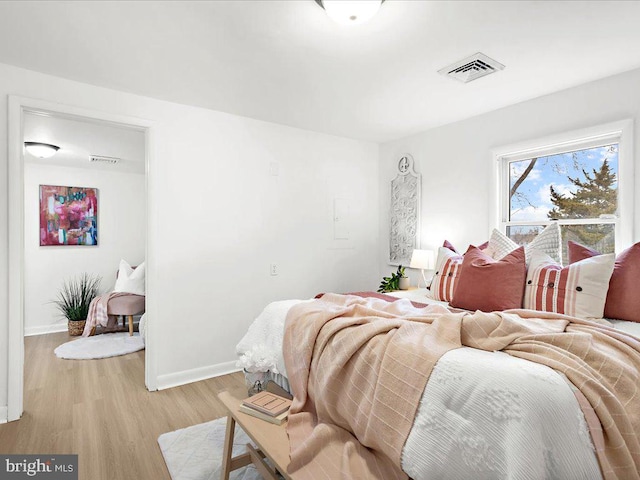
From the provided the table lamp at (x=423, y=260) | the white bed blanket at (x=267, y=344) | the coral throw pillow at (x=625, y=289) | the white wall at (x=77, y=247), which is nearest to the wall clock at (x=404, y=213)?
the table lamp at (x=423, y=260)

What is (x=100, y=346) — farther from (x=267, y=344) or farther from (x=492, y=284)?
(x=492, y=284)

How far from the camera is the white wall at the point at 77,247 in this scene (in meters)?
4.93

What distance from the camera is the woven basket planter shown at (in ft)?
15.7

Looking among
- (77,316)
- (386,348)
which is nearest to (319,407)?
(386,348)

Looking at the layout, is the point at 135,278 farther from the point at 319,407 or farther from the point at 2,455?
the point at 319,407

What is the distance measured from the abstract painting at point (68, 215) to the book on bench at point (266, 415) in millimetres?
4795

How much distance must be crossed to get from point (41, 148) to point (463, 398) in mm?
4862

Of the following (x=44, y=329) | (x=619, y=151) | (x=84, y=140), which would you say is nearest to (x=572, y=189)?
(x=619, y=151)

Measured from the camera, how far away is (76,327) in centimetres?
478

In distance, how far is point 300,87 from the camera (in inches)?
110

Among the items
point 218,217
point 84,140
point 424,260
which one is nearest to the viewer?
point 218,217

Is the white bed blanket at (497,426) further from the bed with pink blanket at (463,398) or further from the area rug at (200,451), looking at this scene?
the area rug at (200,451)

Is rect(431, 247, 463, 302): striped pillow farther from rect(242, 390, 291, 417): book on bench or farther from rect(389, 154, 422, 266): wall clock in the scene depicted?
rect(242, 390, 291, 417): book on bench

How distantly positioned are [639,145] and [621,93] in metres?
0.40
